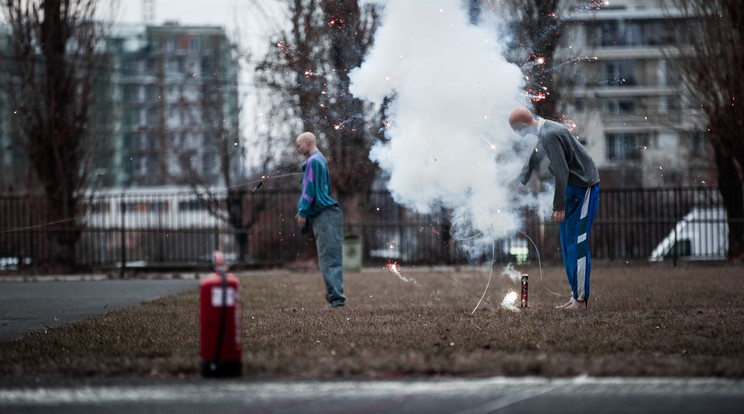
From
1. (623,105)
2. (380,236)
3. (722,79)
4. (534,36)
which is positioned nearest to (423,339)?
(534,36)

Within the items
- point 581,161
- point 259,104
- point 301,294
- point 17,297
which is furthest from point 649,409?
point 259,104

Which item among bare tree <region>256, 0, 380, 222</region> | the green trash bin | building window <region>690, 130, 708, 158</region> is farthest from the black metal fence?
bare tree <region>256, 0, 380, 222</region>

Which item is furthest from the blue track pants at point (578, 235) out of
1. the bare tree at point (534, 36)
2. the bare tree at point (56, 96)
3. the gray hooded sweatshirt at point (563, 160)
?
the bare tree at point (56, 96)

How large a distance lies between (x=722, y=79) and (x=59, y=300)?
16593 millimetres

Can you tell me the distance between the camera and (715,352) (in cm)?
666

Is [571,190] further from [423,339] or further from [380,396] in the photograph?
[380,396]

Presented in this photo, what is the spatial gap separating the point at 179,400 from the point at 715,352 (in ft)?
11.4

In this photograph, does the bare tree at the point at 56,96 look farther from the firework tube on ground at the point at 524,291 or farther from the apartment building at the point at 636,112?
the firework tube on ground at the point at 524,291

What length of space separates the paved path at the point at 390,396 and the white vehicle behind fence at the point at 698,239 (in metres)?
19.8

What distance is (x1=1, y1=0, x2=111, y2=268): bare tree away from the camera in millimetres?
24000

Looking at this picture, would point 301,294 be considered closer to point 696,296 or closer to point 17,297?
point 17,297

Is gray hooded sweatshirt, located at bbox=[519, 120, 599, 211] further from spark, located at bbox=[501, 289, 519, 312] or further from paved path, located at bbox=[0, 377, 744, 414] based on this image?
→ paved path, located at bbox=[0, 377, 744, 414]

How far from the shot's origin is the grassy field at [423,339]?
612cm

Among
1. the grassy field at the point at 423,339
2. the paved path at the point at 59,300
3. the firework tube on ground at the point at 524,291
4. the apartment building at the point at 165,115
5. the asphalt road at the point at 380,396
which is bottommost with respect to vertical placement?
the asphalt road at the point at 380,396
